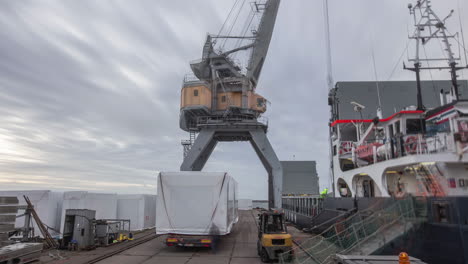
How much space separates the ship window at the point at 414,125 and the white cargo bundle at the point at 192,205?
27.9 feet

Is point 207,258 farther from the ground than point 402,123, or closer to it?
closer to it

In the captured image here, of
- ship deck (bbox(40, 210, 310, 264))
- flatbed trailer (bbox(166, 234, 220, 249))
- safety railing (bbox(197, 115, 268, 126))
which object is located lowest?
ship deck (bbox(40, 210, 310, 264))

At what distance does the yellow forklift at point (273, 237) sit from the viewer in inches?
455

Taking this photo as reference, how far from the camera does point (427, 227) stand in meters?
9.33

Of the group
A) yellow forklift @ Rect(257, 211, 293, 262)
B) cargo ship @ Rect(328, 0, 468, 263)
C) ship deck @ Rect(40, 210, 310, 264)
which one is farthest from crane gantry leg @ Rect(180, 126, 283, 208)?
yellow forklift @ Rect(257, 211, 293, 262)

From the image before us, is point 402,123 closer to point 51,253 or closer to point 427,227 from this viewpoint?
point 427,227

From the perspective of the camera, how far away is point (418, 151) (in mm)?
10734

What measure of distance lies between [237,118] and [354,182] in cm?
1954

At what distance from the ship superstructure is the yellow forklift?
14.6 feet

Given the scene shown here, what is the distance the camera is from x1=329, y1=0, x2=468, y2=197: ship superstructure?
1026cm

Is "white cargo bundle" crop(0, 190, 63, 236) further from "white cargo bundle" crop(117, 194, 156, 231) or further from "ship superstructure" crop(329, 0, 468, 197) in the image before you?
"ship superstructure" crop(329, 0, 468, 197)

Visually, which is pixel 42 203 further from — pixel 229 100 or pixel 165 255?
pixel 229 100

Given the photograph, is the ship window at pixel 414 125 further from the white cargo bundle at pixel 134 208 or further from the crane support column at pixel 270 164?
the crane support column at pixel 270 164

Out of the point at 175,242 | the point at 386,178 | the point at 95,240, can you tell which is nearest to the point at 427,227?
the point at 386,178
